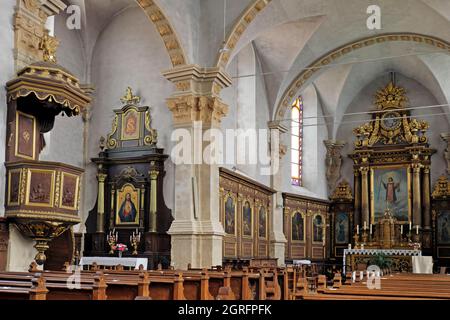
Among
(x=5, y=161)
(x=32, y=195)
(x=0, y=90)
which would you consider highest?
(x=0, y=90)

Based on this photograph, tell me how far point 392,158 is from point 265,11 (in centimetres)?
1036

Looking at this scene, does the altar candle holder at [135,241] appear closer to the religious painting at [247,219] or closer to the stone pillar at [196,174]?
the stone pillar at [196,174]

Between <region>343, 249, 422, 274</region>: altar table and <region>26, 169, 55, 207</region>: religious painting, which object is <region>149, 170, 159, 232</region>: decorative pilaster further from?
<region>343, 249, 422, 274</region>: altar table

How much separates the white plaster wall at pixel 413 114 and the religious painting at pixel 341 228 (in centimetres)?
147

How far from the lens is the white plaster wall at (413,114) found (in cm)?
2242

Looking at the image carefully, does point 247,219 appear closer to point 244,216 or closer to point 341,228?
point 244,216

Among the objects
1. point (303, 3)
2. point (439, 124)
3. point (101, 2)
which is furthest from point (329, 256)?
point (101, 2)

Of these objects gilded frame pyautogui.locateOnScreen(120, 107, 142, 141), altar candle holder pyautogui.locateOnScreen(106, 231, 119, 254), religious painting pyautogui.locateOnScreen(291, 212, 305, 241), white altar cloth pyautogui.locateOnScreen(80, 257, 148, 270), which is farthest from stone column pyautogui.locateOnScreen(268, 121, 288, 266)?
white altar cloth pyautogui.locateOnScreen(80, 257, 148, 270)

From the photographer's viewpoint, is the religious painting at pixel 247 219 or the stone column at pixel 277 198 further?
the stone column at pixel 277 198

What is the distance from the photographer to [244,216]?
56.7 feet

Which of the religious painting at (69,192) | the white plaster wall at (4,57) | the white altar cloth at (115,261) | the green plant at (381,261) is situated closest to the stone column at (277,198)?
the green plant at (381,261)

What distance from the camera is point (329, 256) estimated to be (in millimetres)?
23438

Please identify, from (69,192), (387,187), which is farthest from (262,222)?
(69,192)
